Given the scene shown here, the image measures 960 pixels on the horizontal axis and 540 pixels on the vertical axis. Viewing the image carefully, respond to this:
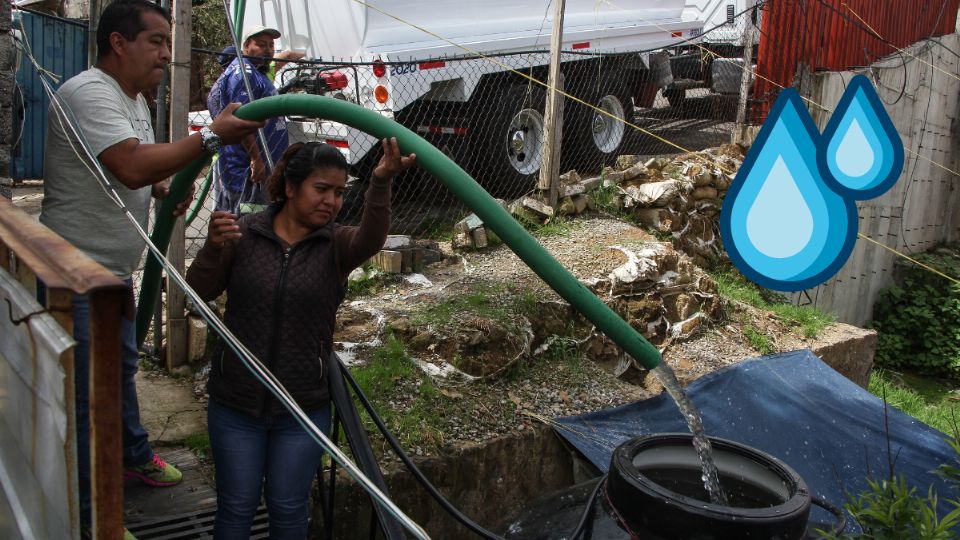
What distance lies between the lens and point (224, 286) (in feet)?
9.13

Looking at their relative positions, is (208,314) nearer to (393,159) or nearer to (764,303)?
(393,159)

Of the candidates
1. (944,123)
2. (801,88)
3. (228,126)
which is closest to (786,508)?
(228,126)

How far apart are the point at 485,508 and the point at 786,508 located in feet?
7.32

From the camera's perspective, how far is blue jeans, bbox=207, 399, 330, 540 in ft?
8.77

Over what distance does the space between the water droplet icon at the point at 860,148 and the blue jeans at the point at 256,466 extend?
252 centimetres

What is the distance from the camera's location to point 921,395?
1043 centimetres

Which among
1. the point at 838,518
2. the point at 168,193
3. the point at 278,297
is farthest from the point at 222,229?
the point at 838,518

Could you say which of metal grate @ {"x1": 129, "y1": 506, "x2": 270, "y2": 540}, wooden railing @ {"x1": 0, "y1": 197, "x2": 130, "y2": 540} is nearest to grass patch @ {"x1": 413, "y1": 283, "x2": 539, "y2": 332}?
metal grate @ {"x1": 129, "y1": 506, "x2": 270, "y2": 540}

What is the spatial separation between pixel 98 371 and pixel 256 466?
1.43 metres

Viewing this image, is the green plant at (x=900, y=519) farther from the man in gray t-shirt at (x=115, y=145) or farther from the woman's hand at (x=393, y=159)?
the man in gray t-shirt at (x=115, y=145)

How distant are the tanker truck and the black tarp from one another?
2634 millimetres

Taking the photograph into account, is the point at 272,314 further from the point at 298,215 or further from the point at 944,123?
the point at 944,123

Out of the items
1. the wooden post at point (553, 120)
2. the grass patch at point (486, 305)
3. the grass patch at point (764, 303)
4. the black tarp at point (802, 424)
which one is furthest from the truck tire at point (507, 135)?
the black tarp at point (802, 424)

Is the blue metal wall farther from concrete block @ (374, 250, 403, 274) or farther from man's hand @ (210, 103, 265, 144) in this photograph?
man's hand @ (210, 103, 265, 144)
